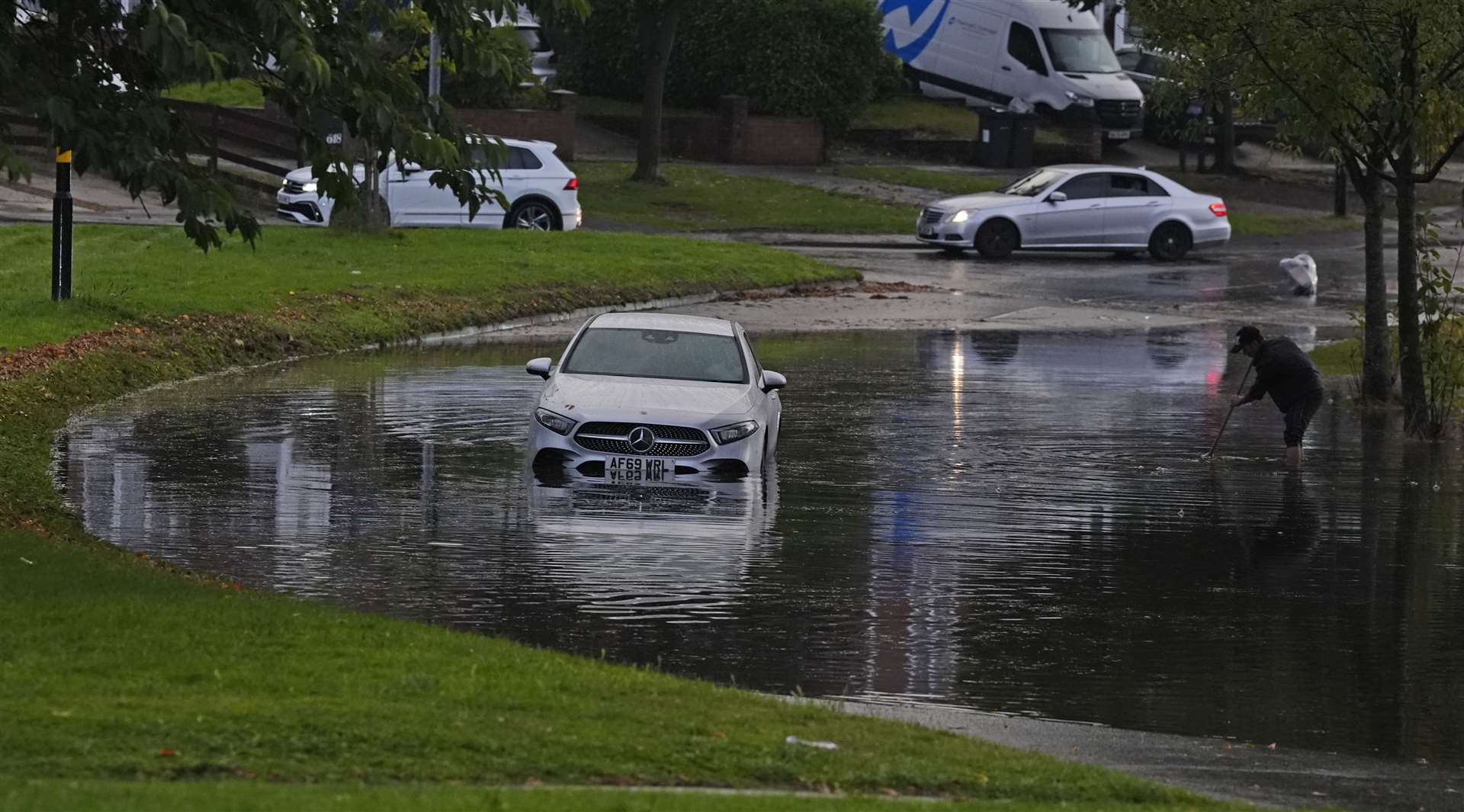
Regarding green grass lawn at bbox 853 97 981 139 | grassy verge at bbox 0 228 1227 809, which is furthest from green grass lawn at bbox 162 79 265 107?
grassy verge at bbox 0 228 1227 809

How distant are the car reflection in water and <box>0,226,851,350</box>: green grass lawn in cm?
684

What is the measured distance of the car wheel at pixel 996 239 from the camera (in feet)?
120

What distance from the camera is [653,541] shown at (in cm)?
1301

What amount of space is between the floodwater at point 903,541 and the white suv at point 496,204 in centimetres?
1215

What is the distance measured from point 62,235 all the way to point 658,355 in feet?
24.4

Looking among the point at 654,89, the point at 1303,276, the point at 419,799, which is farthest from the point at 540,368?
the point at 654,89

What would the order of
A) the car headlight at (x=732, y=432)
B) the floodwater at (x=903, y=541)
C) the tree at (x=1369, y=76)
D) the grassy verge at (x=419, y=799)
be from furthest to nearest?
the tree at (x=1369, y=76), the car headlight at (x=732, y=432), the floodwater at (x=903, y=541), the grassy verge at (x=419, y=799)

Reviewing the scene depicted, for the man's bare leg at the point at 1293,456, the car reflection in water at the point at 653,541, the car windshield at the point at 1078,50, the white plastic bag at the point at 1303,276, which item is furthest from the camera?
the car windshield at the point at 1078,50

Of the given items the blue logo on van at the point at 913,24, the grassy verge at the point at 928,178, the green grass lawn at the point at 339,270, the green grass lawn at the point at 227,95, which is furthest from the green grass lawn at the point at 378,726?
the blue logo on van at the point at 913,24

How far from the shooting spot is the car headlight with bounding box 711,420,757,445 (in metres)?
15.1

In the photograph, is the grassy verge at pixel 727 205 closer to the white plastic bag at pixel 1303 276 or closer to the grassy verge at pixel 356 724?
the white plastic bag at pixel 1303 276

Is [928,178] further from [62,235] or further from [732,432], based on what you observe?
[732,432]

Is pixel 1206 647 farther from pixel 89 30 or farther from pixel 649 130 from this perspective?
pixel 649 130

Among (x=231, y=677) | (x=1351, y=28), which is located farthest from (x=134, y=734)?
(x=1351, y=28)
